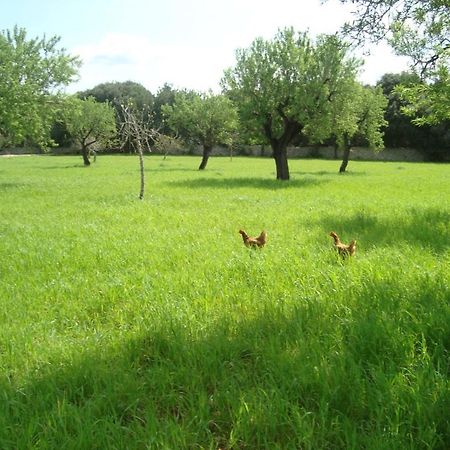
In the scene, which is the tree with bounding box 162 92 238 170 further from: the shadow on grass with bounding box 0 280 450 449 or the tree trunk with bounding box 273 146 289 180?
the shadow on grass with bounding box 0 280 450 449

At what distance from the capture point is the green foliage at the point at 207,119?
36.1 metres

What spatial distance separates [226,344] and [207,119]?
112 ft

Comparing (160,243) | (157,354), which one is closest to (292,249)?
(160,243)

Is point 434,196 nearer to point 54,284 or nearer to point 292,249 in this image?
point 292,249

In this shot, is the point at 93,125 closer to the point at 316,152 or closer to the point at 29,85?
the point at 29,85

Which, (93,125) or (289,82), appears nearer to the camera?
(289,82)

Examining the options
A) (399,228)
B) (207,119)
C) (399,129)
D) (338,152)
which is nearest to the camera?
(399,228)

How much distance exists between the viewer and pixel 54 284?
18.9 ft

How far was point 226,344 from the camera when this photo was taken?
12.1 feet

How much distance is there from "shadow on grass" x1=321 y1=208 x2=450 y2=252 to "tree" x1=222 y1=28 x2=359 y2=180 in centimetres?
1221

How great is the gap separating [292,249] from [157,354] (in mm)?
4113

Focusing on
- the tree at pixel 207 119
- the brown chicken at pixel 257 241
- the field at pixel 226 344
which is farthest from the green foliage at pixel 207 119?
the field at pixel 226 344

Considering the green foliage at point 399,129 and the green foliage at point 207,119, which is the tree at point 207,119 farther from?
the green foliage at point 399,129

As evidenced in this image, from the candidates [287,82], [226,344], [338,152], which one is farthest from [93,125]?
[226,344]
